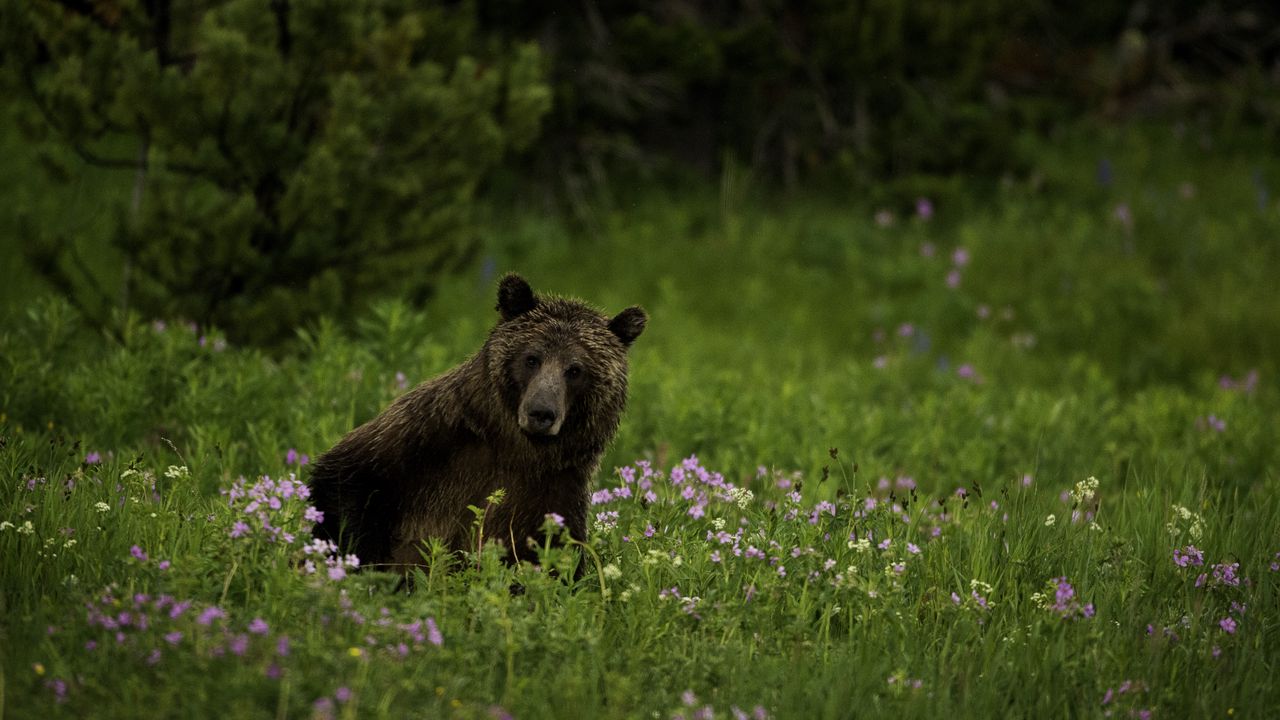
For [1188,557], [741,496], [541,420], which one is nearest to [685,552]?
[741,496]

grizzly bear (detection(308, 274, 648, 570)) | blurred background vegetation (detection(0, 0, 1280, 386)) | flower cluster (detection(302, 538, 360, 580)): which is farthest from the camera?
blurred background vegetation (detection(0, 0, 1280, 386))

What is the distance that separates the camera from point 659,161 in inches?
597

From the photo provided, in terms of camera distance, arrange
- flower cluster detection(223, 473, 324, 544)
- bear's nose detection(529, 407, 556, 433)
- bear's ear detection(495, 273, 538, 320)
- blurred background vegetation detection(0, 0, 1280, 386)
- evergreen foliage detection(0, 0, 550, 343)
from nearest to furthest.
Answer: flower cluster detection(223, 473, 324, 544)
bear's nose detection(529, 407, 556, 433)
bear's ear detection(495, 273, 538, 320)
evergreen foliage detection(0, 0, 550, 343)
blurred background vegetation detection(0, 0, 1280, 386)

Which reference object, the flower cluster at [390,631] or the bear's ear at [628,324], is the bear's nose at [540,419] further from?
the flower cluster at [390,631]

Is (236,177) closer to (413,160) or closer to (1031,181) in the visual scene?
(413,160)

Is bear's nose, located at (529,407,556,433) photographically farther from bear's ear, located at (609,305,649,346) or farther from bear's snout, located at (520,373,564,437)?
bear's ear, located at (609,305,649,346)

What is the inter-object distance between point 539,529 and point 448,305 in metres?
7.49

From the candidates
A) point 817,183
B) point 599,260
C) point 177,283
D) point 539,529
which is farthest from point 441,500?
point 817,183

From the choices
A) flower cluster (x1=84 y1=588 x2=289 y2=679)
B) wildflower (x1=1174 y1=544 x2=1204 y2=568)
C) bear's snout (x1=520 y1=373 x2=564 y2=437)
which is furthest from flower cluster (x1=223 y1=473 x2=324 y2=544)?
wildflower (x1=1174 y1=544 x2=1204 y2=568)

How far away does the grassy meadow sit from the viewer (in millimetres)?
3711

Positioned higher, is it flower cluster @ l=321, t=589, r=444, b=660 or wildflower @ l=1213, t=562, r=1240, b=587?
wildflower @ l=1213, t=562, r=1240, b=587

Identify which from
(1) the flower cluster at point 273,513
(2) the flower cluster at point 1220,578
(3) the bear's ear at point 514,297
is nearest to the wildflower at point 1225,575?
(2) the flower cluster at point 1220,578

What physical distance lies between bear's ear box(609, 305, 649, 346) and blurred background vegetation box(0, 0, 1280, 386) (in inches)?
134

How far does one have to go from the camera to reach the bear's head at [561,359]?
476 centimetres
